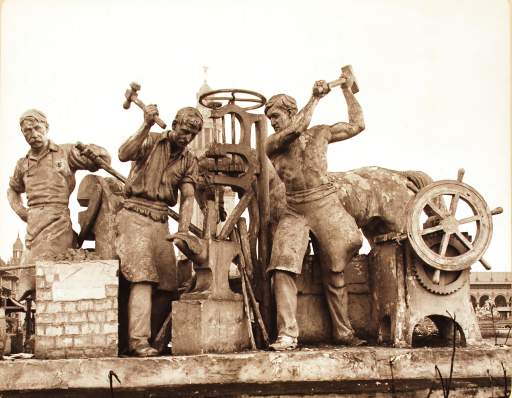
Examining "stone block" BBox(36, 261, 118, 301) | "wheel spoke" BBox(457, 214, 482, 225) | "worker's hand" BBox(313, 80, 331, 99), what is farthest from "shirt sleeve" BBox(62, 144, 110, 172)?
"wheel spoke" BBox(457, 214, 482, 225)

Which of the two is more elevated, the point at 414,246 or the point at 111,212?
the point at 111,212

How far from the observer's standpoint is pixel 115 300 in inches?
276

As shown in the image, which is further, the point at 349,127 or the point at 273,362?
the point at 349,127

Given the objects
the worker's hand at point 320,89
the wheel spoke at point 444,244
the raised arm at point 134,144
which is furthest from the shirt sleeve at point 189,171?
the wheel spoke at point 444,244

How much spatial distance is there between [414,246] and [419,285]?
45 centimetres

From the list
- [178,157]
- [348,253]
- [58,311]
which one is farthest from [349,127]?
[58,311]

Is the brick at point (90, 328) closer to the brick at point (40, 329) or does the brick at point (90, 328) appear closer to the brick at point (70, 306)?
the brick at point (70, 306)

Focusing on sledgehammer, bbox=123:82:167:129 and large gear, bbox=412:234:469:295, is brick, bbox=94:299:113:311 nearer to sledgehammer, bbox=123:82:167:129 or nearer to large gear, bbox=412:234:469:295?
sledgehammer, bbox=123:82:167:129

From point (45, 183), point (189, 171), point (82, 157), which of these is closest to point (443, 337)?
point (189, 171)

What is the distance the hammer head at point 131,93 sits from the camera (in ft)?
23.8

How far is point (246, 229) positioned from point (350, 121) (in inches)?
62.5

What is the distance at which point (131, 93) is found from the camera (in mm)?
7289

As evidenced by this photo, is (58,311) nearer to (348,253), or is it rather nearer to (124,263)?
(124,263)

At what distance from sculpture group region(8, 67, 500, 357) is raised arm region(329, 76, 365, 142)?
1 cm
